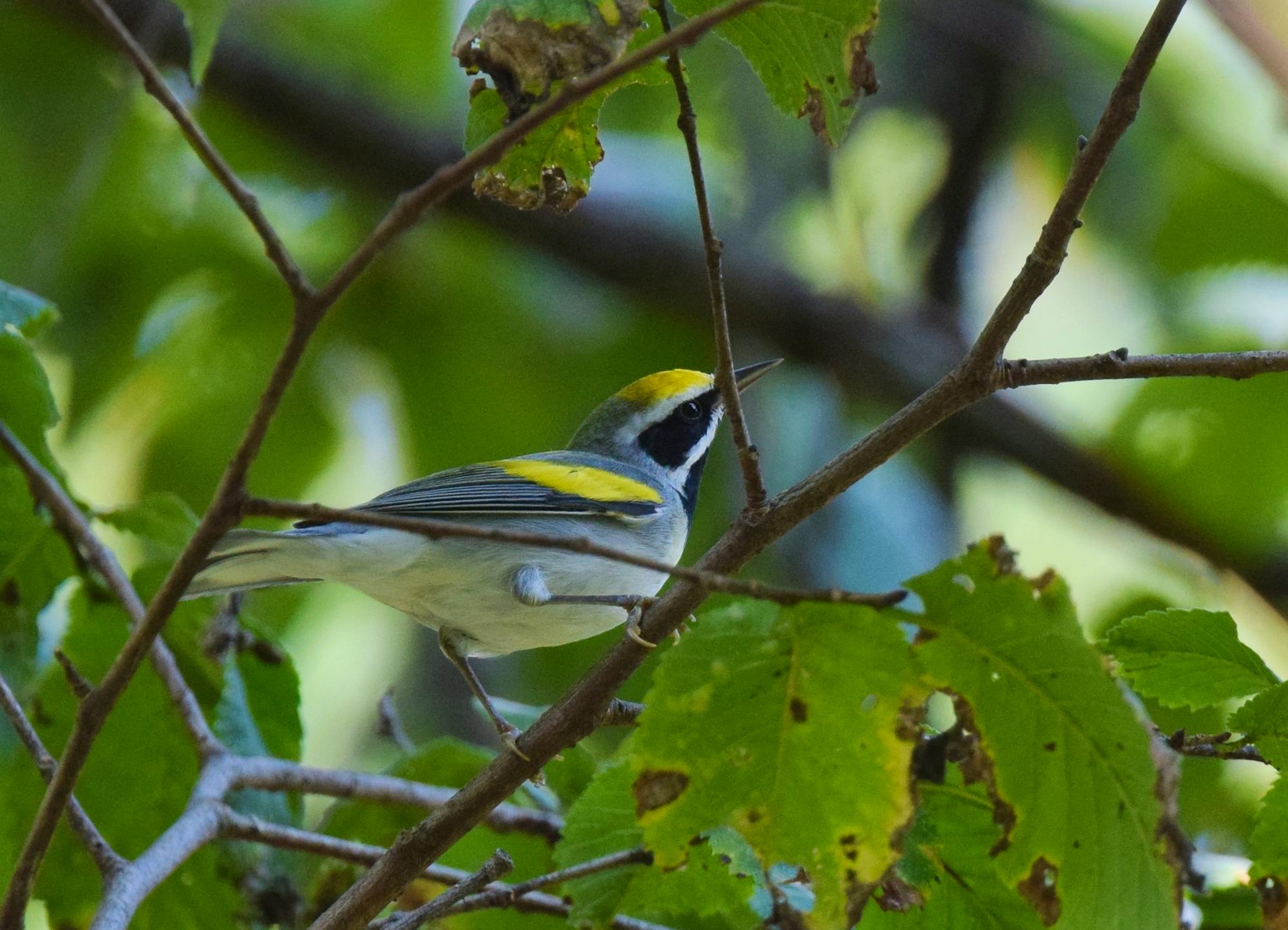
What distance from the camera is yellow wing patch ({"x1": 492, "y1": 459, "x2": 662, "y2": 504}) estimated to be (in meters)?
3.67

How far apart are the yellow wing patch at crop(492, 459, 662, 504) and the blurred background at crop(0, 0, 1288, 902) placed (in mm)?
1312

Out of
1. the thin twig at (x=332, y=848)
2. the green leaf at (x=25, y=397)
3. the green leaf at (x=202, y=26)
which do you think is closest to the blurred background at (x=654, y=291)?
the green leaf at (x=25, y=397)

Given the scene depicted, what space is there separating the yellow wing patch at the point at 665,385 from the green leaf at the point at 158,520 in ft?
5.49

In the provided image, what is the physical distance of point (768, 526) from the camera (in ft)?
6.00

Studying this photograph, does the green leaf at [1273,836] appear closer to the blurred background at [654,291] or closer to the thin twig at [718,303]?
the thin twig at [718,303]

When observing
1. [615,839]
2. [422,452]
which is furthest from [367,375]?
[615,839]

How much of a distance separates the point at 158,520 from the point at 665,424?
1808 millimetres

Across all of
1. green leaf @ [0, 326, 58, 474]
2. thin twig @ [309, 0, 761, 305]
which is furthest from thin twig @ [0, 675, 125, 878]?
thin twig @ [309, 0, 761, 305]

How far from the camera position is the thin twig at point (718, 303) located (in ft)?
5.80

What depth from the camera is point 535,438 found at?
18.7 ft

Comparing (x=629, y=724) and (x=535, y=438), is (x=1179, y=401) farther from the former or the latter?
(x=629, y=724)

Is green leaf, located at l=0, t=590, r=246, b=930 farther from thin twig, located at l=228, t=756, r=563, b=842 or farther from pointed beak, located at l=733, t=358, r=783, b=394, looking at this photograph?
pointed beak, located at l=733, t=358, r=783, b=394

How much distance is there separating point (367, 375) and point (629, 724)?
386 centimetres

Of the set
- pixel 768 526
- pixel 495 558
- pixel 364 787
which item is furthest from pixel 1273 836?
pixel 495 558
